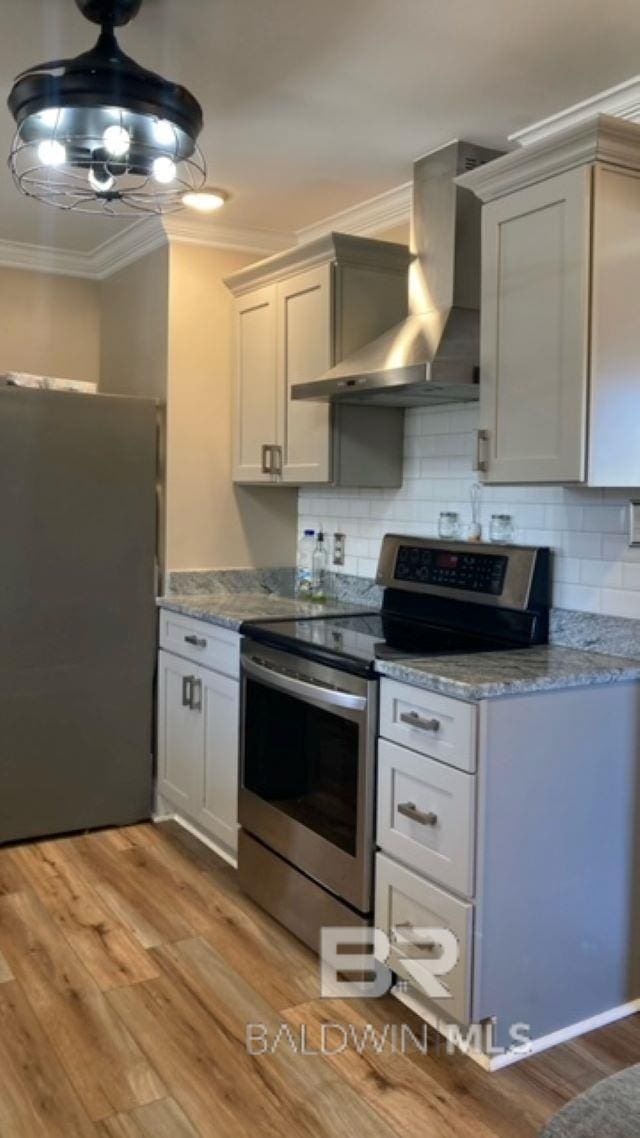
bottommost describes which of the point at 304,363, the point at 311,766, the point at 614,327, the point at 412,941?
the point at 412,941

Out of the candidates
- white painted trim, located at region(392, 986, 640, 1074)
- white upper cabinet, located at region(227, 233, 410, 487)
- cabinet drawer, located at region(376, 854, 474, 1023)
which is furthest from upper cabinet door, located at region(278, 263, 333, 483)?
white painted trim, located at region(392, 986, 640, 1074)

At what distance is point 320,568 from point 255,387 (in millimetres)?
797

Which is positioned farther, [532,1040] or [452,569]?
[452,569]

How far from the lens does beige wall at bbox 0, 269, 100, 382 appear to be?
166 inches

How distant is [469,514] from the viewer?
9.99ft

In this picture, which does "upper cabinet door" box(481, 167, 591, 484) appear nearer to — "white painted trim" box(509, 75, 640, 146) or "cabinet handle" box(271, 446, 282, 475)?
"white painted trim" box(509, 75, 640, 146)

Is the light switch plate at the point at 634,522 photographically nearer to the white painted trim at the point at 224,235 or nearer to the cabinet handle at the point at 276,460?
the cabinet handle at the point at 276,460

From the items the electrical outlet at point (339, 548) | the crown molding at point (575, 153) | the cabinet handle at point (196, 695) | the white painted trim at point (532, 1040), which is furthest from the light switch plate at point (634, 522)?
the cabinet handle at point (196, 695)

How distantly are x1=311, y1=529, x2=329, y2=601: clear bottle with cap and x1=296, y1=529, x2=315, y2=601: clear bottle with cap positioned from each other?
0.02 metres

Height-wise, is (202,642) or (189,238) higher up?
(189,238)

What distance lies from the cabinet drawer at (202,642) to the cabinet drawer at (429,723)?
871 millimetres

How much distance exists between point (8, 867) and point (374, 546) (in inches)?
70.8

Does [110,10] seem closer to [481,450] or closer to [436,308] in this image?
[436,308]

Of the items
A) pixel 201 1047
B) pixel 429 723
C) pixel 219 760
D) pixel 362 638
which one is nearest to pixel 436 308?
pixel 362 638
